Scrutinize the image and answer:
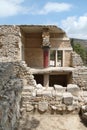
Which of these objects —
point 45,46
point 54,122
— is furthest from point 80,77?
point 54,122

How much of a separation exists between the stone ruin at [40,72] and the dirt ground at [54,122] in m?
0.25

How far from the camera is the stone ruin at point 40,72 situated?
8925 mm

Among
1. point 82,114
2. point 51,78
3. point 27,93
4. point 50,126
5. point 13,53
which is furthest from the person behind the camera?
point 51,78

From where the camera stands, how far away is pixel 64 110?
352 inches

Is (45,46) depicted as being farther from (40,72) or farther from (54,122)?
(54,122)

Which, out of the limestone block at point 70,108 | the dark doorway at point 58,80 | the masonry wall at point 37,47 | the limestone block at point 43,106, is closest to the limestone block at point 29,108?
the limestone block at point 43,106

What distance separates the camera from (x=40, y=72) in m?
16.0

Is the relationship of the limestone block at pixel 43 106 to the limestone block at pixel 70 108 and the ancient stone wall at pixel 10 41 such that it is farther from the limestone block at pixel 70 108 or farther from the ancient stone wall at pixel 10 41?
the ancient stone wall at pixel 10 41

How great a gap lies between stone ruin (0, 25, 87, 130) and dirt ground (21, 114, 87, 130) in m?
0.25

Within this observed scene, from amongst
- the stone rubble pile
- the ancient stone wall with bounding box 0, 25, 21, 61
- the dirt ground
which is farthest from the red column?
the stone rubble pile

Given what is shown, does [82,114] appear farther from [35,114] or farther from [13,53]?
[13,53]

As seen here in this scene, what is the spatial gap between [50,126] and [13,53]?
882 centimetres

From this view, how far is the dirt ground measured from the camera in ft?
25.3

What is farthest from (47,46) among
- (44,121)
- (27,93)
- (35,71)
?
(44,121)
